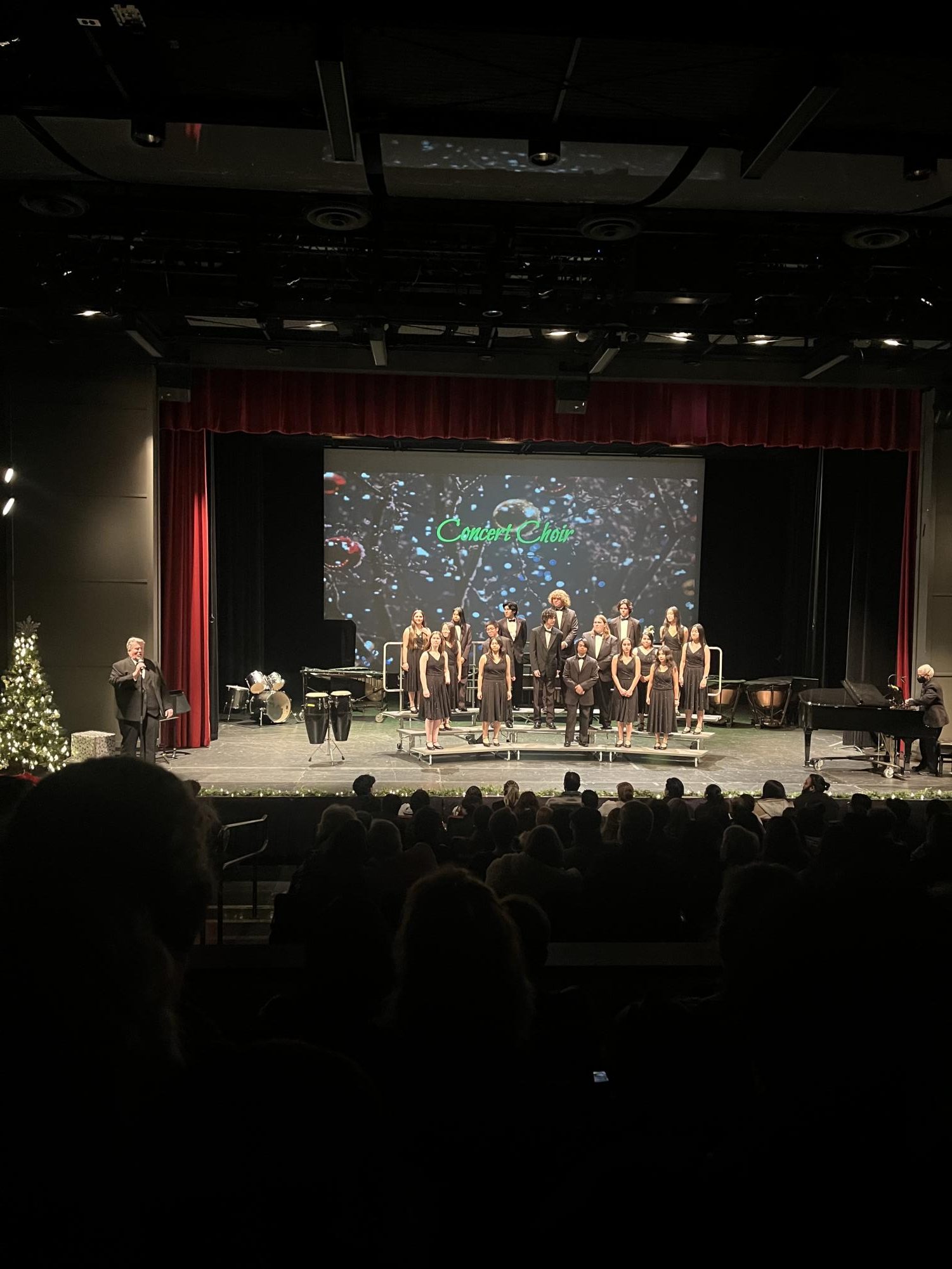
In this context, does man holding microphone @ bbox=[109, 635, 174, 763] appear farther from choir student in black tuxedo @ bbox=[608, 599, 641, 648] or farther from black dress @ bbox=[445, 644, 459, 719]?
choir student in black tuxedo @ bbox=[608, 599, 641, 648]

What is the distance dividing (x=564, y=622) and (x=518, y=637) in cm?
116

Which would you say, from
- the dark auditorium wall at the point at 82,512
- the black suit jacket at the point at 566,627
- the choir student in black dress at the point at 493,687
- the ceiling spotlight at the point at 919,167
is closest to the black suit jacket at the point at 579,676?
the black suit jacket at the point at 566,627

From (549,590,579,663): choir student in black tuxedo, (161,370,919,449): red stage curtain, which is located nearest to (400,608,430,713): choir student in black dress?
(549,590,579,663): choir student in black tuxedo

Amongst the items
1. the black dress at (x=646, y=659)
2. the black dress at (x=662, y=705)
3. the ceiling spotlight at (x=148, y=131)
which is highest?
the ceiling spotlight at (x=148, y=131)

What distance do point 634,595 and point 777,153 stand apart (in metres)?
11.9

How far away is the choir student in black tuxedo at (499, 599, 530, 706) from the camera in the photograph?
12430mm

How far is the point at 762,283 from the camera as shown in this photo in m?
7.43

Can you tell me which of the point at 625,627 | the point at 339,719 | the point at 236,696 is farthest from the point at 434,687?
the point at 236,696

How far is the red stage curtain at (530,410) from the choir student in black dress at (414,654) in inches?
94.3

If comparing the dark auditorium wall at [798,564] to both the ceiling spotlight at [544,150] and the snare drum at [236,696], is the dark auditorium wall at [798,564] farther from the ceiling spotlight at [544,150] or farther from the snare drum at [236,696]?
the ceiling spotlight at [544,150]

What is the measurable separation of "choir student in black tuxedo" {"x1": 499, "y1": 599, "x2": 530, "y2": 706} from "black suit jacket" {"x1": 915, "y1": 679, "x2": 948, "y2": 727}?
4757 mm

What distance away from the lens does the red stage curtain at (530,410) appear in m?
11.5

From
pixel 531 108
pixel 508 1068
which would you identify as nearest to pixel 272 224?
pixel 531 108

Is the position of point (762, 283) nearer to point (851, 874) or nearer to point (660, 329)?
point (660, 329)
